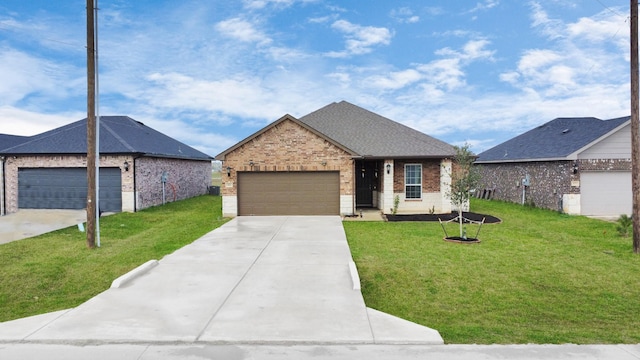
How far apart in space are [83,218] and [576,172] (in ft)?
77.4

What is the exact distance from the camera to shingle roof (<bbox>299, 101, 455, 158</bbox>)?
2128 cm

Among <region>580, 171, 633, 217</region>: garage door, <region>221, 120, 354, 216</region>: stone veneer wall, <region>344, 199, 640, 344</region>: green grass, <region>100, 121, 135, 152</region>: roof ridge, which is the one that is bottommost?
<region>344, 199, 640, 344</region>: green grass

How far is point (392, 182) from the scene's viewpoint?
2128cm

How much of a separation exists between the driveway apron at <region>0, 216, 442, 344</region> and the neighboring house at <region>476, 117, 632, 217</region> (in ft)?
50.0

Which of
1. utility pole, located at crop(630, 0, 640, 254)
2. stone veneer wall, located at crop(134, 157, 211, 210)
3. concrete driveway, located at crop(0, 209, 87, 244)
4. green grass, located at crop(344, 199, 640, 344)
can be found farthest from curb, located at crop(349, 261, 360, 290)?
stone veneer wall, located at crop(134, 157, 211, 210)

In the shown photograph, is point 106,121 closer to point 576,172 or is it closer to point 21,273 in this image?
point 21,273

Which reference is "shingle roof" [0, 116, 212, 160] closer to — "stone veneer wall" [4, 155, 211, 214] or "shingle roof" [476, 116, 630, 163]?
"stone veneer wall" [4, 155, 211, 214]

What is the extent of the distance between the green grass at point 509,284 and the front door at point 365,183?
27.0 ft

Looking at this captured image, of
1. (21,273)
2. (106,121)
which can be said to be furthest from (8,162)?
(21,273)

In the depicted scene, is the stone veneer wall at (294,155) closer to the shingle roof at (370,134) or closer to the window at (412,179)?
the shingle roof at (370,134)

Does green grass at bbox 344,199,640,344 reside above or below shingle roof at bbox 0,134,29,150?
below

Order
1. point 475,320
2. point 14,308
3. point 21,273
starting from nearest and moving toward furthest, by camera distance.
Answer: point 475,320 → point 14,308 → point 21,273

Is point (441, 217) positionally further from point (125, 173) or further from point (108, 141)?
point (108, 141)

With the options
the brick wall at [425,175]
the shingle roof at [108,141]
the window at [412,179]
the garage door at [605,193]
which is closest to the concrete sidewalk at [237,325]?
the brick wall at [425,175]
